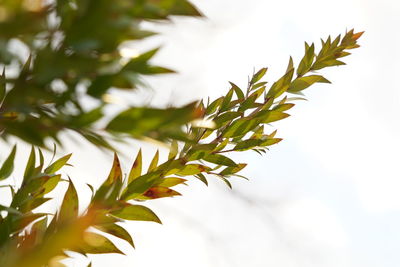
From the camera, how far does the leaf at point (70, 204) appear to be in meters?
0.71

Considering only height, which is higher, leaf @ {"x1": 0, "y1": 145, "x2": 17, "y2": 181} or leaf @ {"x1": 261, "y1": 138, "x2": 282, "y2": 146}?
leaf @ {"x1": 261, "y1": 138, "x2": 282, "y2": 146}

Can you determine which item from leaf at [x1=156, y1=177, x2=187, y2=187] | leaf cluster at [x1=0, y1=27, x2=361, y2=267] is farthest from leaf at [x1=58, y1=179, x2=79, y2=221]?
leaf at [x1=156, y1=177, x2=187, y2=187]

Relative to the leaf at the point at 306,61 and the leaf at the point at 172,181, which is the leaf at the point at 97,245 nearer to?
the leaf at the point at 172,181

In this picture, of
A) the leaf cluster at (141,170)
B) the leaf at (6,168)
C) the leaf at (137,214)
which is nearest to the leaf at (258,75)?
the leaf cluster at (141,170)

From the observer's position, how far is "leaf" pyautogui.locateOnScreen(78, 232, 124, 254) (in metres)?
0.71

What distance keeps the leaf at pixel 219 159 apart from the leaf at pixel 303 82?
27 cm

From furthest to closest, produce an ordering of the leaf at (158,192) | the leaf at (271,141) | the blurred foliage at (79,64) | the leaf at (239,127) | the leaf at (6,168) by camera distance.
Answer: the leaf at (271,141) → the leaf at (239,127) → the leaf at (158,192) → the leaf at (6,168) → the blurred foliage at (79,64)

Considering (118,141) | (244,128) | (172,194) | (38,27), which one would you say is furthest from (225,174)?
(38,27)

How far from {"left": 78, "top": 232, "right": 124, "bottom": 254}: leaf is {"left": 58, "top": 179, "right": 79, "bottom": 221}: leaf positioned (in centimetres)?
4

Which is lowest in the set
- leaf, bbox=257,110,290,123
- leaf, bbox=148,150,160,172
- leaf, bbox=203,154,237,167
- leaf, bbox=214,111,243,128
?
leaf, bbox=148,150,160,172

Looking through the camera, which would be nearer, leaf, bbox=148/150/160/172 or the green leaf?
leaf, bbox=148/150/160/172

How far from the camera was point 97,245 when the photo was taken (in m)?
0.73

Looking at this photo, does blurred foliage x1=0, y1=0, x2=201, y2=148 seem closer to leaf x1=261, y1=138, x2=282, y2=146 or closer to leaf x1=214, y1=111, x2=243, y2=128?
leaf x1=214, y1=111, x2=243, y2=128

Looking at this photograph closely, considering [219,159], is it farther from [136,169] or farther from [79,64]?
[79,64]
